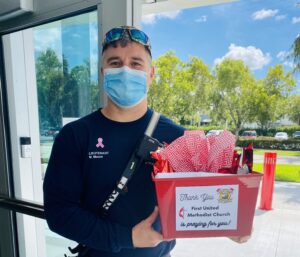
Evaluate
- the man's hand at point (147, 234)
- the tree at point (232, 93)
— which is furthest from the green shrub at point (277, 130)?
the man's hand at point (147, 234)

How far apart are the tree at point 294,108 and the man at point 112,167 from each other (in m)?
1.53

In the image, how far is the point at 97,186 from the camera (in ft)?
2.76

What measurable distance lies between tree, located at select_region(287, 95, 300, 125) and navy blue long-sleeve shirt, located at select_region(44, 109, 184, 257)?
5.17 ft

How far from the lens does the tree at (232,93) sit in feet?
7.88

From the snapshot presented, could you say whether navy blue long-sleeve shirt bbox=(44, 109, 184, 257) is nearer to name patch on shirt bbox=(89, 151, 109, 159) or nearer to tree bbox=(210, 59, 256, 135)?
name patch on shirt bbox=(89, 151, 109, 159)

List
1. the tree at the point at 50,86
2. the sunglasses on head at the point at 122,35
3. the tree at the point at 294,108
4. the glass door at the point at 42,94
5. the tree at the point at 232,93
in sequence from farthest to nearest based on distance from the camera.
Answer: the tree at the point at 232,93 → the tree at the point at 294,108 → the tree at the point at 50,86 → the glass door at the point at 42,94 → the sunglasses on head at the point at 122,35

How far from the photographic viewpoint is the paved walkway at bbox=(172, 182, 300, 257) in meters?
2.87

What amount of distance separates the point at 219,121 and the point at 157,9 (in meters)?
1.11

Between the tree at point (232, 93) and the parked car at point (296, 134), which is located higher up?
the tree at point (232, 93)

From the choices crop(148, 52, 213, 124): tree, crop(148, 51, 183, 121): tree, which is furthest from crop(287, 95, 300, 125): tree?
crop(148, 51, 183, 121): tree

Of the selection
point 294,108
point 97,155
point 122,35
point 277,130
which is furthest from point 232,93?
point 97,155

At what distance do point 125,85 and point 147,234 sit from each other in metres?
0.48

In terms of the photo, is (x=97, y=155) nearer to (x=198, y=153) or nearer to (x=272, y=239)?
(x=198, y=153)

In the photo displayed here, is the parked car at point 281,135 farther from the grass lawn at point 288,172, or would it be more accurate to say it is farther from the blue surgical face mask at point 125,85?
the blue surgical face mask at point 125,85
